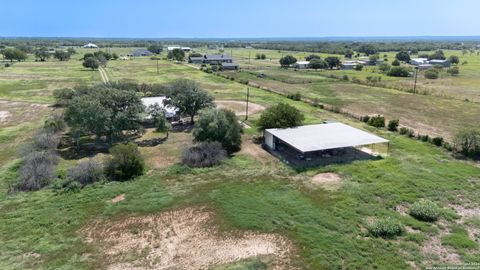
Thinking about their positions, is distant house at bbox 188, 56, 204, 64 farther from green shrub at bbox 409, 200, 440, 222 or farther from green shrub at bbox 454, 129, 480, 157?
green shrub at bbox 409, 200, 440, 222

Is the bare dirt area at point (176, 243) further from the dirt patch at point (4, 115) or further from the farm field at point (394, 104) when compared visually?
the dirt patch at point (4, 115)

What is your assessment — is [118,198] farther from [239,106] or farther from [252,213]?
[239,106]

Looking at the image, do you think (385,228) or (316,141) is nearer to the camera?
(385,228)

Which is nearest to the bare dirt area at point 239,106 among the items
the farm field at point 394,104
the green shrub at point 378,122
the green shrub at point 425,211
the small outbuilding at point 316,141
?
the farm field at point 394,104

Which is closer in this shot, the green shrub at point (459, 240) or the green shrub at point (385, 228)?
the green shrub at point (459, 240)

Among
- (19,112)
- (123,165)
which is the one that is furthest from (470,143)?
(19,112)

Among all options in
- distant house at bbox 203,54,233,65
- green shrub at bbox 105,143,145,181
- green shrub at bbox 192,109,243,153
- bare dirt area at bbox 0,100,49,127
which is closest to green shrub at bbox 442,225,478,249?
green shrub at bbox 192,109,243,153

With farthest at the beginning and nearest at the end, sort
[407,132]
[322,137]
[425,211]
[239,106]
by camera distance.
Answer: [239,106] → [407,132] → [322,137] → [425,211]
